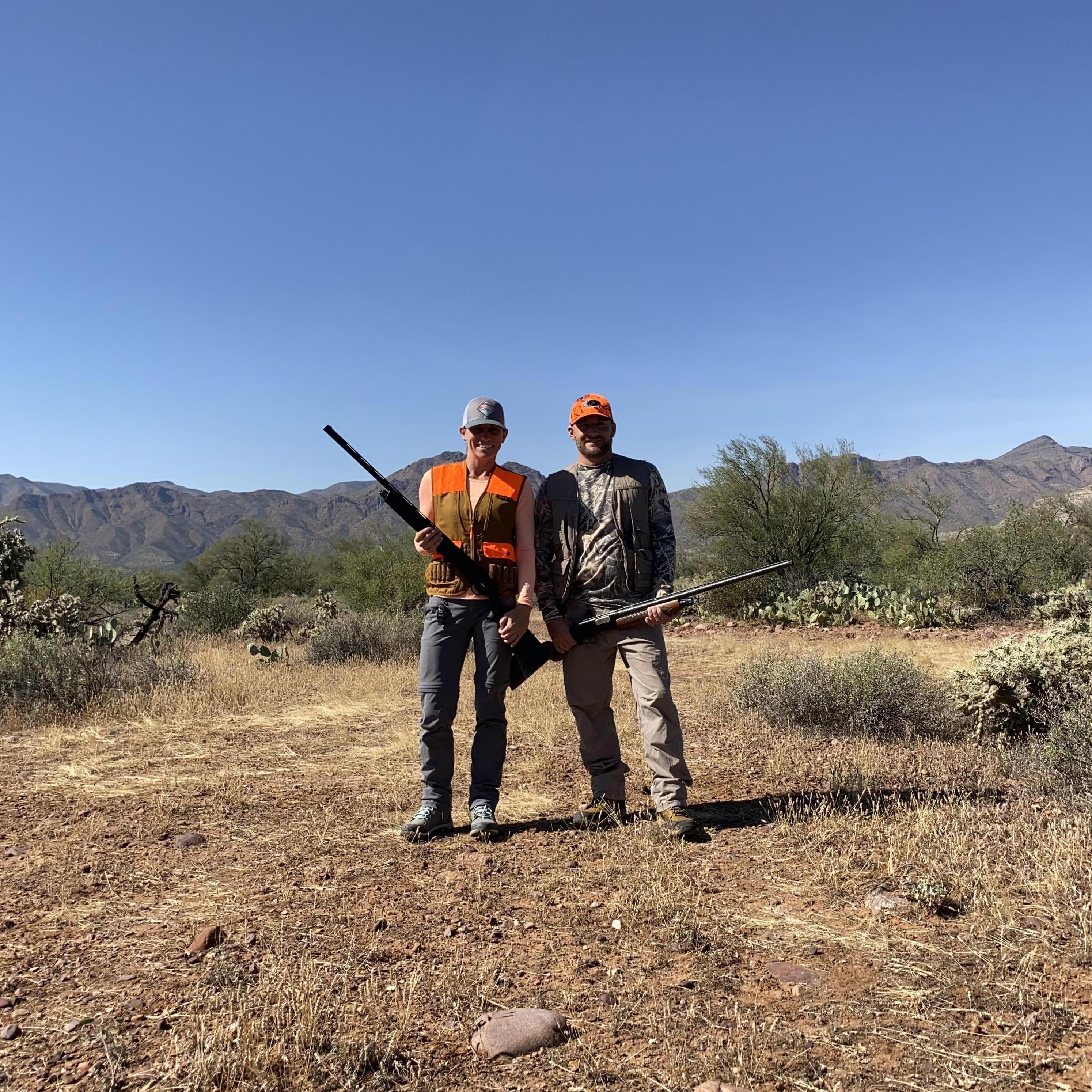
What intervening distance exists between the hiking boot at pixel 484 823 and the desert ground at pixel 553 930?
5.0 inches

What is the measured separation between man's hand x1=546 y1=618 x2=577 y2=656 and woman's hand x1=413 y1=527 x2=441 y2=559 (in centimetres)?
76

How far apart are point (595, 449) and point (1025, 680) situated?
3.90m

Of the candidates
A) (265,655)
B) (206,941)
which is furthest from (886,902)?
(265,655)

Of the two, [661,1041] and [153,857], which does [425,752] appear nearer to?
[153,857]

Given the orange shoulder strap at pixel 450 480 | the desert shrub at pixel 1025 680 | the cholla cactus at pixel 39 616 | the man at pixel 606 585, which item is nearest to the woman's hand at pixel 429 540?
the orange shoulder strap at pixel 450 480

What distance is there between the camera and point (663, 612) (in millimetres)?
4293

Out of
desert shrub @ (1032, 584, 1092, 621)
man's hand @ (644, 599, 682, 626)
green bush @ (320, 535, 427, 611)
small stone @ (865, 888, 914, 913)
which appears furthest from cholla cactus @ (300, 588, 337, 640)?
small stone @ (865, 888, 914, 913)

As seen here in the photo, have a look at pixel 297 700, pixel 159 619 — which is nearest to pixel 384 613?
pixel 159 619

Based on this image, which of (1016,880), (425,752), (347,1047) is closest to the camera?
(347,1047)

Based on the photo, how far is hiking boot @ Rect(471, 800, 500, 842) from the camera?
14.0 ft

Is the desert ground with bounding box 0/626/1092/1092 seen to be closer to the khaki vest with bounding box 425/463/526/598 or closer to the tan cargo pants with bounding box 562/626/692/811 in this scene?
the tan cargo pants with bounding box 562/626/692/811

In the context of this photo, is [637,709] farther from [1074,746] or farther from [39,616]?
[39,616]

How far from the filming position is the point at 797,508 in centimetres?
1912

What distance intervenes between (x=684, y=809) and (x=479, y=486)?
206 centimetres
